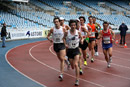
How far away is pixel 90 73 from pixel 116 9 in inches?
1571

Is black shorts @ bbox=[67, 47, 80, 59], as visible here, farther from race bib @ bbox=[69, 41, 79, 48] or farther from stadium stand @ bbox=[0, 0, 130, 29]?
stadium stand @ bbox=[0, 0, 130, 29]

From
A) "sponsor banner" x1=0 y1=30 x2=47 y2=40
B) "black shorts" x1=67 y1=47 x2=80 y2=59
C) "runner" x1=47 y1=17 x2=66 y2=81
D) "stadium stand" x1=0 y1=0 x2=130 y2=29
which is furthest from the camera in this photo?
"stadium stand" x1=0 y1=0 x2=130 y2=29

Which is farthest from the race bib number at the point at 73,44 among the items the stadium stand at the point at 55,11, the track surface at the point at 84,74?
the stadium stand at the point at 55,11

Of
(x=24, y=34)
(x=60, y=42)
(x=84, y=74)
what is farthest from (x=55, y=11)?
(x=60, y=42)

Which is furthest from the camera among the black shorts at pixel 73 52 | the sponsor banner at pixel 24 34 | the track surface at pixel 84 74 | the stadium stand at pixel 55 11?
the stadium stand at pixel 55 11

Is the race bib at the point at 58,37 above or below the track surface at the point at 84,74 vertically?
above

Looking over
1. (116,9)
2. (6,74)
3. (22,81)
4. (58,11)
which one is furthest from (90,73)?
(116,9)

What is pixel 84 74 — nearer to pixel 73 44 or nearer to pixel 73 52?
pixel 73 52

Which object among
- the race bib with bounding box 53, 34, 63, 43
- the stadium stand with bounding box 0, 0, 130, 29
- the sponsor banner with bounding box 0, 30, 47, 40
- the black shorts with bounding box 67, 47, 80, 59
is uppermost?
the stadium stand with bounding box 0, 0, 130, 29

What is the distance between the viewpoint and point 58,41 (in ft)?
26.5

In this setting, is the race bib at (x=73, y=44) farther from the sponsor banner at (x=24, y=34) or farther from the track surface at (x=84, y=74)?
the sponsor banner at (x=24, y=34)

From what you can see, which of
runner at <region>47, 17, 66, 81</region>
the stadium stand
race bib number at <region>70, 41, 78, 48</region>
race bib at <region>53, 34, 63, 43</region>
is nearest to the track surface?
runner at <region>47, 17, 66, 81</region>

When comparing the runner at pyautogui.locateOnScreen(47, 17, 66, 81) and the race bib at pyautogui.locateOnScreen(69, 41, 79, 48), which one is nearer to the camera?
the race bib at pyautogui.locateOnScreen(69, 41, 79, 48)

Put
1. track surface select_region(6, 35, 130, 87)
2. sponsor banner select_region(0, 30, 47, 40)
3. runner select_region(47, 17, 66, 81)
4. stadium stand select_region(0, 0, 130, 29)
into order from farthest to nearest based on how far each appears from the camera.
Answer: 1. stadium stand select_region(0, 0, 130, 29)
2. sponsor banner select_region(0, 30, 47, 40)
3. runner select_region(47, 17, 66, 81)
4. track surface select_region(6, 35, 130, 87)
